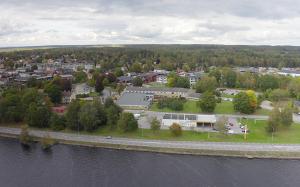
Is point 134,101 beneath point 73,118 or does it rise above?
above

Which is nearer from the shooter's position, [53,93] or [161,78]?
[53,93]

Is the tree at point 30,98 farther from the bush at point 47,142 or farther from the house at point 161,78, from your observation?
the house at point 161,78

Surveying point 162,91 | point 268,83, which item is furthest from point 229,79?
point 162,91

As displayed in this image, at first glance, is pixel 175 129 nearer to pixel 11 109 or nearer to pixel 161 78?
pixel 11 109

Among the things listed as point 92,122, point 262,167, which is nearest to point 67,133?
point 92,122

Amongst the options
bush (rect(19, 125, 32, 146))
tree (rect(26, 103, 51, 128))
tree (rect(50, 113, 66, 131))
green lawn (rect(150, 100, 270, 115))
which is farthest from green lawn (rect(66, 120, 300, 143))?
green lawn (rect(150, 100, 270, 115))

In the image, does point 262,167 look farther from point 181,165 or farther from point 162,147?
point 162,147

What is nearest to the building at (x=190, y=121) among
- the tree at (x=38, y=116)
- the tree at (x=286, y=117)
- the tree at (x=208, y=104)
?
the tree at (x=208, y=104)
